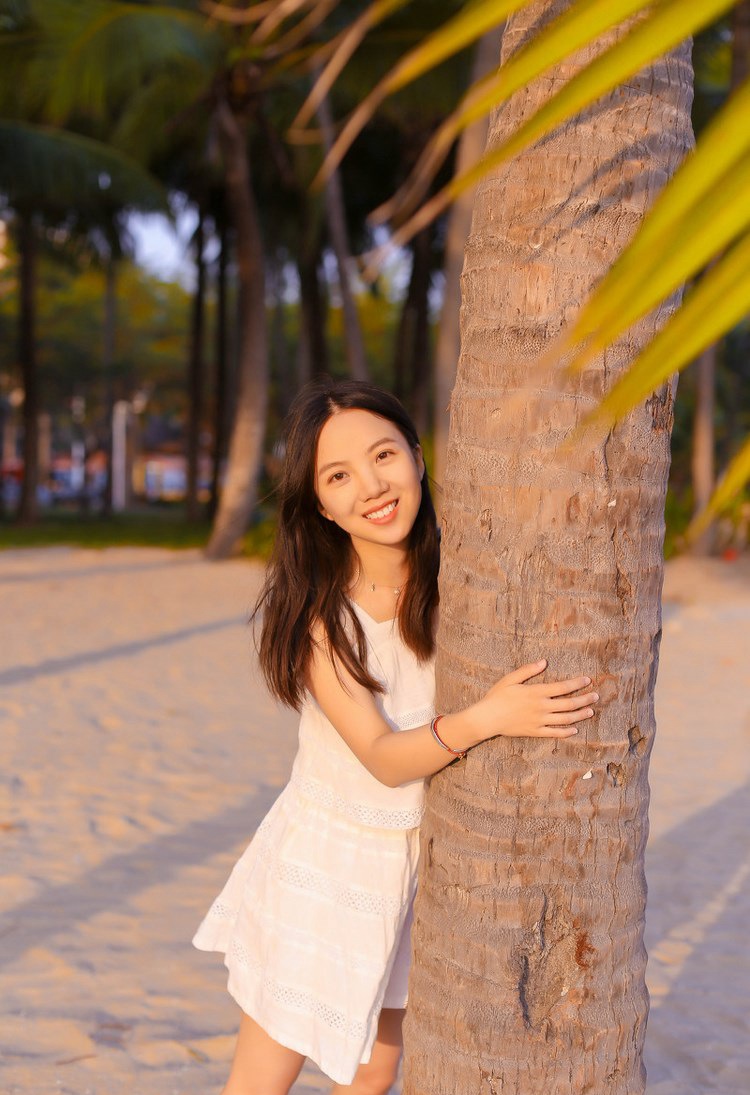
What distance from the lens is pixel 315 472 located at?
2223 mm

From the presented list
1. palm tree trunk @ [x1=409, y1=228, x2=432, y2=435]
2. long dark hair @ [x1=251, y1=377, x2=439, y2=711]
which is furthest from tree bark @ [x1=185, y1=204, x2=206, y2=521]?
long dark hair @ [x1=251, y1=377, x2=439, y2=711]

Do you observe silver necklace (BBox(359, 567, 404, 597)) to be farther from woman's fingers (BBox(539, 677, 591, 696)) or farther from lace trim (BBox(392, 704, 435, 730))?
woman's fingers (BBox(539, 677, 591, 696))

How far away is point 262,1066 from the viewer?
7.02 ft

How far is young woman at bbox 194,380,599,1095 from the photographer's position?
2059 millimetres

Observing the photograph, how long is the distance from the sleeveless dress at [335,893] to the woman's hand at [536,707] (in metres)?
0.52

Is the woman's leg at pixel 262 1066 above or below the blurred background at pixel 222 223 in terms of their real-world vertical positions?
below

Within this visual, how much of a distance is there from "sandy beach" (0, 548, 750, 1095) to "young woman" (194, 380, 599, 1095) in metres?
1.04

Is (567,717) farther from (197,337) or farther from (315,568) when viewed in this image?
(197,337)

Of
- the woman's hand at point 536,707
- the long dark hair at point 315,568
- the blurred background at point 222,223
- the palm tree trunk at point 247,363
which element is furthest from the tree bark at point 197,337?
the woman's hand at point 536,707

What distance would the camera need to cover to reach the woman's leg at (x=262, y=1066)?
2137 mm

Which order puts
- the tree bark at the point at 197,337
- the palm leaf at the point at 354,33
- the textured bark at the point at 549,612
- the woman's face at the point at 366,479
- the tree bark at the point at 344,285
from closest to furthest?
1. the palm leaf at the point at 354,33
2. the textured bark at the point at 549,612
3. the woman's face at the point at 366,479
4. the tree bark at the point at 344,285
5. the tree bark at the point at 197,337

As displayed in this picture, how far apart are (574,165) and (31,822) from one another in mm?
4222

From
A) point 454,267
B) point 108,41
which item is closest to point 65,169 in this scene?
point 108,41

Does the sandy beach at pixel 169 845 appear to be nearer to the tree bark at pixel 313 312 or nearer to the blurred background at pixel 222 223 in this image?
the blurred background at pixel 222 223
